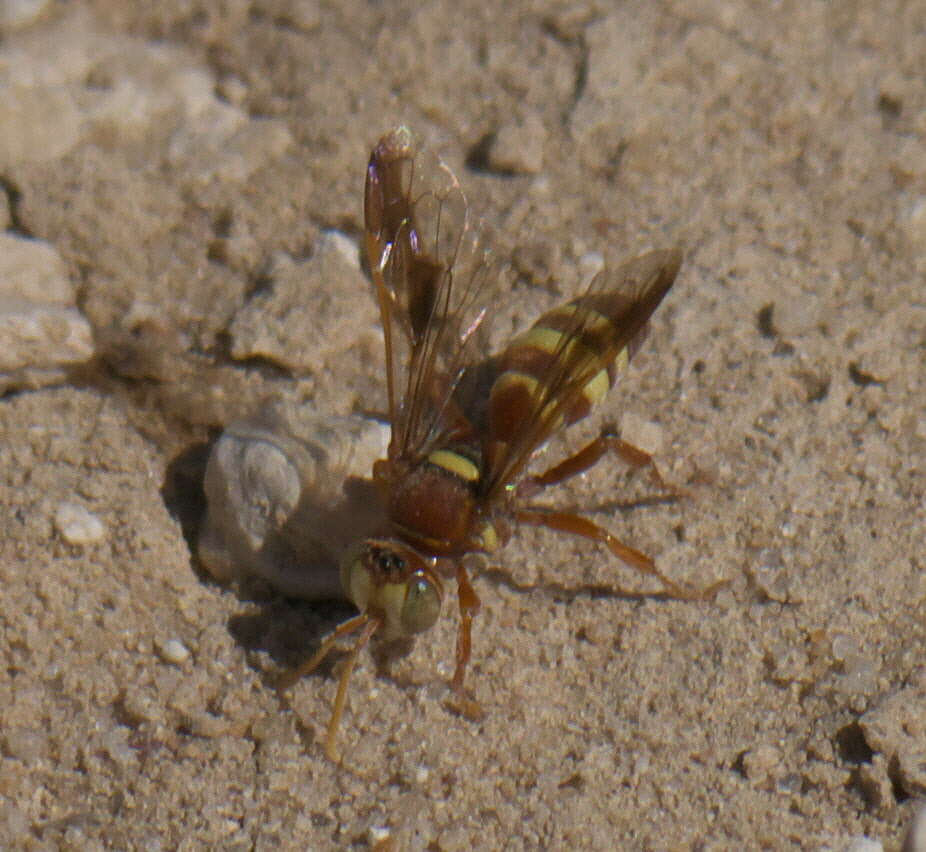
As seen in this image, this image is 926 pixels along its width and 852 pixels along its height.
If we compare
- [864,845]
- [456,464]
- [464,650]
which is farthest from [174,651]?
[864,845]

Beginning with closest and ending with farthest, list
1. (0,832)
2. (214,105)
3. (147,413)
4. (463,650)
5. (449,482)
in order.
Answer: (0,832) < (463,650) < (449,482) < (147,413) < (214,105)

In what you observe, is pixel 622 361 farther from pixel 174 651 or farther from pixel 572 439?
pixel 174 651

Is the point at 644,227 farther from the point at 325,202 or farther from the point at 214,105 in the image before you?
the point at 214,105

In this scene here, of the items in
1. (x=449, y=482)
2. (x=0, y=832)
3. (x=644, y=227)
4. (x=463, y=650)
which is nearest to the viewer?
(x=0, y=832)

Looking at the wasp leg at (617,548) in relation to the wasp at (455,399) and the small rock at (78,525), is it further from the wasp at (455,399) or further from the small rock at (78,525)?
the small rock at (78,525)

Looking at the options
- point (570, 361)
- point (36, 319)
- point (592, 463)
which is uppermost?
point (570, 361)

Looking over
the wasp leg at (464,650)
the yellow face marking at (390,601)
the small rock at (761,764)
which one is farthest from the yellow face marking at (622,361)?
the small rock at (761,764)

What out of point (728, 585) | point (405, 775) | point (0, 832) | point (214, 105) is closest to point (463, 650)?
point (405, 775)

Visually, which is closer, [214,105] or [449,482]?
[449,482]
